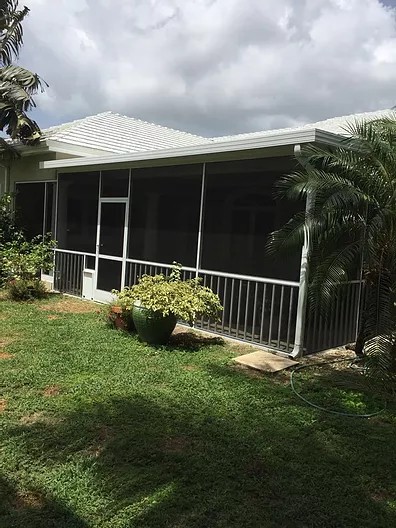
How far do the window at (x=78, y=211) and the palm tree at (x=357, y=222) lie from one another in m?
5.08

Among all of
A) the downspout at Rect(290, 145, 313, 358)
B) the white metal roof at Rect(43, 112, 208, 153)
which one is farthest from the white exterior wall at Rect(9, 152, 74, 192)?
the downspout at Rect(290, 145, 313, 358)

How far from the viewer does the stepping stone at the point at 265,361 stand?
18.0ft

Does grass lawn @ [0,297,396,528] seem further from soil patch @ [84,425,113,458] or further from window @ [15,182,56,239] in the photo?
window @ [15,182,56,239]

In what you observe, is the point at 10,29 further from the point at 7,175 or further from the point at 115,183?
the point at 115,183

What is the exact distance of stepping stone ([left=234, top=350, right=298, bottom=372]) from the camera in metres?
5.50

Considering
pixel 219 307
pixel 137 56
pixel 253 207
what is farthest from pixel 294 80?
pixel 219 307

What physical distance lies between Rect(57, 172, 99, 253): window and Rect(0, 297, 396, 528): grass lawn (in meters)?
4.46

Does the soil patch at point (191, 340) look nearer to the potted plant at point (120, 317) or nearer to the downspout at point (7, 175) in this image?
the potted plant at point (120, 317)

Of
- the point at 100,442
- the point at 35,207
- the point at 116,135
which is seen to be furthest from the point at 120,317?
the point at 116,135

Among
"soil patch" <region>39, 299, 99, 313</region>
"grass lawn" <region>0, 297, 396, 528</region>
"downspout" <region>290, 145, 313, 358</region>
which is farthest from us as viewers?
"soil patch" <region>39, 299, 99, 313</region>

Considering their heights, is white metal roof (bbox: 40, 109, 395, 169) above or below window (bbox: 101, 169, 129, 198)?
above

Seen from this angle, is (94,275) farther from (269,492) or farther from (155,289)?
(269,492)

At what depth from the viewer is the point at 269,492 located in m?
2.89

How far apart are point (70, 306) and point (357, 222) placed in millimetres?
5655
